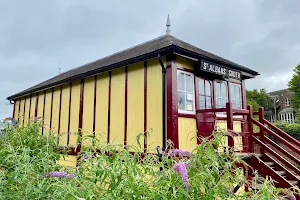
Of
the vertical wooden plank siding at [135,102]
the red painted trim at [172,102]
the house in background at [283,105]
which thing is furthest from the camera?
the house in background at [283,105]

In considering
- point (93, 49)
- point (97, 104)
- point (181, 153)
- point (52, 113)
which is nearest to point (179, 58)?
point (97, 104)

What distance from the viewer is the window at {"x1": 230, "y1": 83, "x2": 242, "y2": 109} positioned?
7453 millimetres

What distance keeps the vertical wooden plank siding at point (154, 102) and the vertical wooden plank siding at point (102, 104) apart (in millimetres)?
1730

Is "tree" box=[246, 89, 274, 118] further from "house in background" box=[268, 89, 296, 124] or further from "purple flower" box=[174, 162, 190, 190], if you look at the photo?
"purple flower" box=[174, 162, 190, 190]

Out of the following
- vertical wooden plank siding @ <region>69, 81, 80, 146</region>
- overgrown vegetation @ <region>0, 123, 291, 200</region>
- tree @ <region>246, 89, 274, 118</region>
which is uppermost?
tree @ <region>246, 89, 274, 118</region>

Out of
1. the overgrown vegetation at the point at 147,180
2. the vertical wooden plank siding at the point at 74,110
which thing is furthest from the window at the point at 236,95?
the overgrown vegetation at the point at 147,180

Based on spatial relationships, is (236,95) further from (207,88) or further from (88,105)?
(88,105)

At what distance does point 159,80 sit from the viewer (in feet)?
19.4

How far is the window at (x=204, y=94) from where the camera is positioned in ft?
21.0

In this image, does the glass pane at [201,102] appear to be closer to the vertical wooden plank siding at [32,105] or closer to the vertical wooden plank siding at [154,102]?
the vertical wooden plank siding at [154,102]

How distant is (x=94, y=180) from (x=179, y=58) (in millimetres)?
4803

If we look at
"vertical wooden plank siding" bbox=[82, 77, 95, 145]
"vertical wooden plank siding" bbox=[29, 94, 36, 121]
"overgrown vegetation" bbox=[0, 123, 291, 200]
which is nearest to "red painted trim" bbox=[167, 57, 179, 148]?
"vertical wooden plank siding" bbox=[82, 77, 95, 145]

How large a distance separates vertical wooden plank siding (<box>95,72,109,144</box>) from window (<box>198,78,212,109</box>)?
109 inches

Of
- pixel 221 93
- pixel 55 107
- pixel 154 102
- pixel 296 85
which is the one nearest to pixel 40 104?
pixel 55 107
